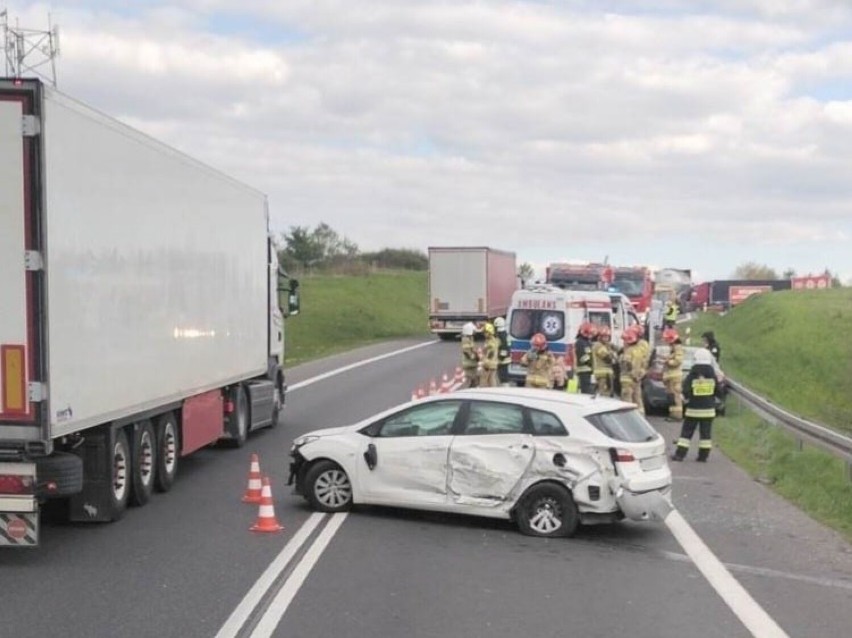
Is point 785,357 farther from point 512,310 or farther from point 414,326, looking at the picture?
point 414,326

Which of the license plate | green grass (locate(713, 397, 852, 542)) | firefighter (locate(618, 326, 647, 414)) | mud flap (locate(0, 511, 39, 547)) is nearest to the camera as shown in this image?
mud flap (locate(0, 511, 39, 547))

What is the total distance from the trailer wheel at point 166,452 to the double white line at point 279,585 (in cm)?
235

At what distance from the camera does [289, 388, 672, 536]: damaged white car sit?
10.9m

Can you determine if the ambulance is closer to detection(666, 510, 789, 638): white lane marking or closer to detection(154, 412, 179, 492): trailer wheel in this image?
detection(154, 412, 179, 492): trailer wheel

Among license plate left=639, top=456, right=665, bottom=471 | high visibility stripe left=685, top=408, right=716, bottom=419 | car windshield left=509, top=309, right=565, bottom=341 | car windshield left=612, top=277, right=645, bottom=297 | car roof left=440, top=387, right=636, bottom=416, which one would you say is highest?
car windshield left=612, top=277, right=645, bottom=297

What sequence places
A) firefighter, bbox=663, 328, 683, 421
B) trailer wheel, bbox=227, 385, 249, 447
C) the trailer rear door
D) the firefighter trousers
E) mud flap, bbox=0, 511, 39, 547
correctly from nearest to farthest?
the trailer rear door
mud flap, bbox=0, 511, 39, 547
the firefighter trousers
trailer wheel, bbox=227, 385, 249, 447
firefighter, bbox=663, 328, 683, 421

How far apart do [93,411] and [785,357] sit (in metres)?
34.3

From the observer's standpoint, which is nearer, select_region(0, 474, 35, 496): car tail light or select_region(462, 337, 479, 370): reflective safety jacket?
select_region(0, 474, 35, 496): car tail light

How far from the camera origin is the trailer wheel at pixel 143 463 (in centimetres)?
1194

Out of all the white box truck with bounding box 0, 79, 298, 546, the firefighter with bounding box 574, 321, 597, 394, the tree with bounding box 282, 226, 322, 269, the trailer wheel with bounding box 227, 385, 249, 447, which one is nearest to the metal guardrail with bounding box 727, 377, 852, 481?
the firefighter with bounding box 574, 321, 597, 394

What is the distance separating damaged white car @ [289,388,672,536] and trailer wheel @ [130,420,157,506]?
1642mm

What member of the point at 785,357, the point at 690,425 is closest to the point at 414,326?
the point at 785,357

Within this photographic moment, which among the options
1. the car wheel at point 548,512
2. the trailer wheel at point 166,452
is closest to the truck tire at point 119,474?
the trailer wheel at point 166,452

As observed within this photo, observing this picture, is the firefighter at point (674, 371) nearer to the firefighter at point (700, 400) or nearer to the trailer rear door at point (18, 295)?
the firefighter at point (700, 400)
